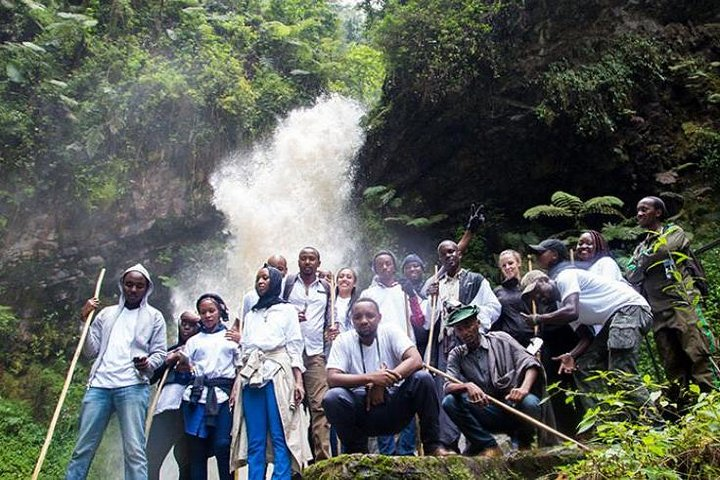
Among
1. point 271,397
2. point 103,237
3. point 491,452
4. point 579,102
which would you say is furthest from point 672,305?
point 103,237

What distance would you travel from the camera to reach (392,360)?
13.6 feet

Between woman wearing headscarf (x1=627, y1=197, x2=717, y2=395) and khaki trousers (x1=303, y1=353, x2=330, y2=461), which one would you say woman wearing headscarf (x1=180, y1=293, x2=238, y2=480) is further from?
woman wearing headscarf (x1=627, y1=197, x2=717, y2=395)

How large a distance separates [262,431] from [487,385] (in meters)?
1.65

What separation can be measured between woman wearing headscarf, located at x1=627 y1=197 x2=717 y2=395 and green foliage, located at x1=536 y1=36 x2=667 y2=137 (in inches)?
235

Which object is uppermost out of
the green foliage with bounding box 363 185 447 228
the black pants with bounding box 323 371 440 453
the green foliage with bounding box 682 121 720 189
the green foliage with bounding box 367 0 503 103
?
the green foliage with bounding box 367 0 503 103

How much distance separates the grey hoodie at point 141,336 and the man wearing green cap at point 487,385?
7.39 feet

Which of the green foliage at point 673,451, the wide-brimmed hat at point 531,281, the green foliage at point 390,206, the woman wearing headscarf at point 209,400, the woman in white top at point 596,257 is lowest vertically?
the green foliage at point 673,451

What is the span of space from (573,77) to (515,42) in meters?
1.31

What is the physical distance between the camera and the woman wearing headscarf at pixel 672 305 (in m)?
4.27

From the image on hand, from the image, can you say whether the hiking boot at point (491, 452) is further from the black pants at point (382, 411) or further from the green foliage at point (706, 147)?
the green foliage at point (706, 147)

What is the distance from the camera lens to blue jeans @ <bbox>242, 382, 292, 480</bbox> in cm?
421

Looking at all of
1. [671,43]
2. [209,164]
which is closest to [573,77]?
[671,43]

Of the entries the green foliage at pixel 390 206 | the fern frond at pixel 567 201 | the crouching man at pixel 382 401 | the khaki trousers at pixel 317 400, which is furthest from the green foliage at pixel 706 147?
the crouching man at pixel 382 401

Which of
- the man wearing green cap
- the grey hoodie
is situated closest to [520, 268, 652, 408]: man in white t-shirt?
the man wearing green cap
